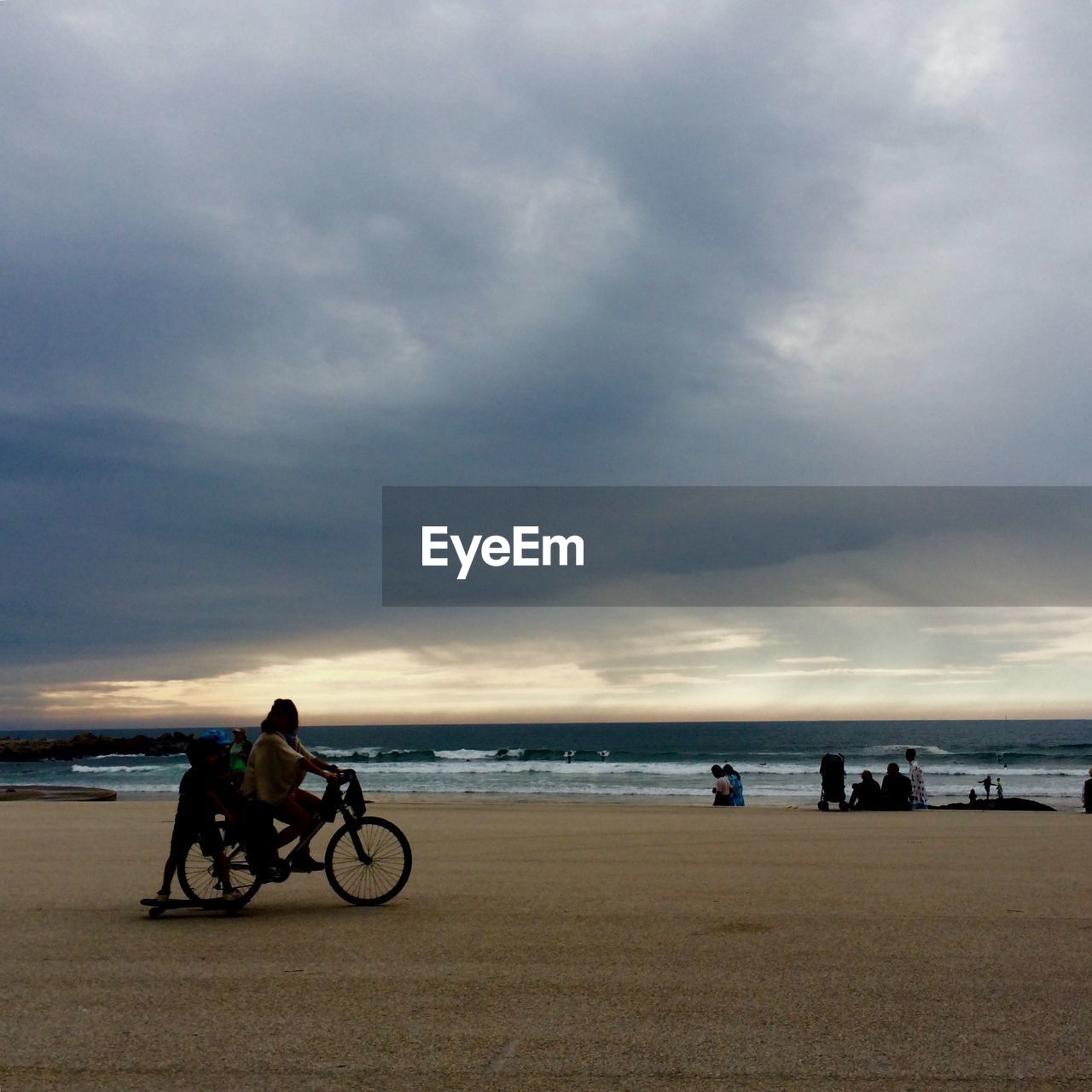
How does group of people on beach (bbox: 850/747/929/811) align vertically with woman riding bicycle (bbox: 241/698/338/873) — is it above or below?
below

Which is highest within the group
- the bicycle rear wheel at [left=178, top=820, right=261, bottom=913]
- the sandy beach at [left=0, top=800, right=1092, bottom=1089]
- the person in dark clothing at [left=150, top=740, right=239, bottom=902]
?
the person in dark clothing at [left=150, top=740, right=239, bottom=902]

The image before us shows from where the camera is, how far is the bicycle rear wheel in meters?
9.02

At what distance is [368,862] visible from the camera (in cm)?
934

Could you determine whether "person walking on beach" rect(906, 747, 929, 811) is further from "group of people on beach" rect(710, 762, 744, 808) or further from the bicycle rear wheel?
the bicycle rear wheel

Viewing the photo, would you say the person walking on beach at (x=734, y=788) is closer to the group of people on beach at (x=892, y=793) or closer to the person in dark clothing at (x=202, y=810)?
the group of people on beach at (x=892, y=793)

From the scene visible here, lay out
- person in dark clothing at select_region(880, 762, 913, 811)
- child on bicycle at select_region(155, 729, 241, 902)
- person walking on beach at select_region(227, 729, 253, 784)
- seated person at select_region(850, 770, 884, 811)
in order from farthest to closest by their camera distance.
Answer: seated person at select_region(850, 770, 884, 811) < person in dark clothing at select_region(880, 762, 913, 811) < person walking on beach at select_region(227, 729, 253, 784) < child on bicycle at select_region(155, 729, 241, 902)

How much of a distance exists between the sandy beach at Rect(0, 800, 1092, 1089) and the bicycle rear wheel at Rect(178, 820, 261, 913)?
0.69ft

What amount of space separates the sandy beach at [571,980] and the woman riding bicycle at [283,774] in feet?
2.28

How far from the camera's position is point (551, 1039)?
5320mm

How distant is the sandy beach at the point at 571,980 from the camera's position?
195 inches

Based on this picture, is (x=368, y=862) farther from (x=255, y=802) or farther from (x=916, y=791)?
(x=916, y=791)

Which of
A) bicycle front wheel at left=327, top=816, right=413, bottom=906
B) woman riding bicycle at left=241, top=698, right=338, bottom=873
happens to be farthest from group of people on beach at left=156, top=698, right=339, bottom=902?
bicycle front wheel at left=327, top=816, right=413, bottom=906

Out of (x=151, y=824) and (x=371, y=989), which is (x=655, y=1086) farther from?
(x=151, y=824)

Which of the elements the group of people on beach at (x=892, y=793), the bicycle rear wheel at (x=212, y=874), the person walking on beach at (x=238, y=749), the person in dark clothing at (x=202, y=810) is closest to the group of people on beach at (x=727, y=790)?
the group of people on beach at (x=892, y=793)
